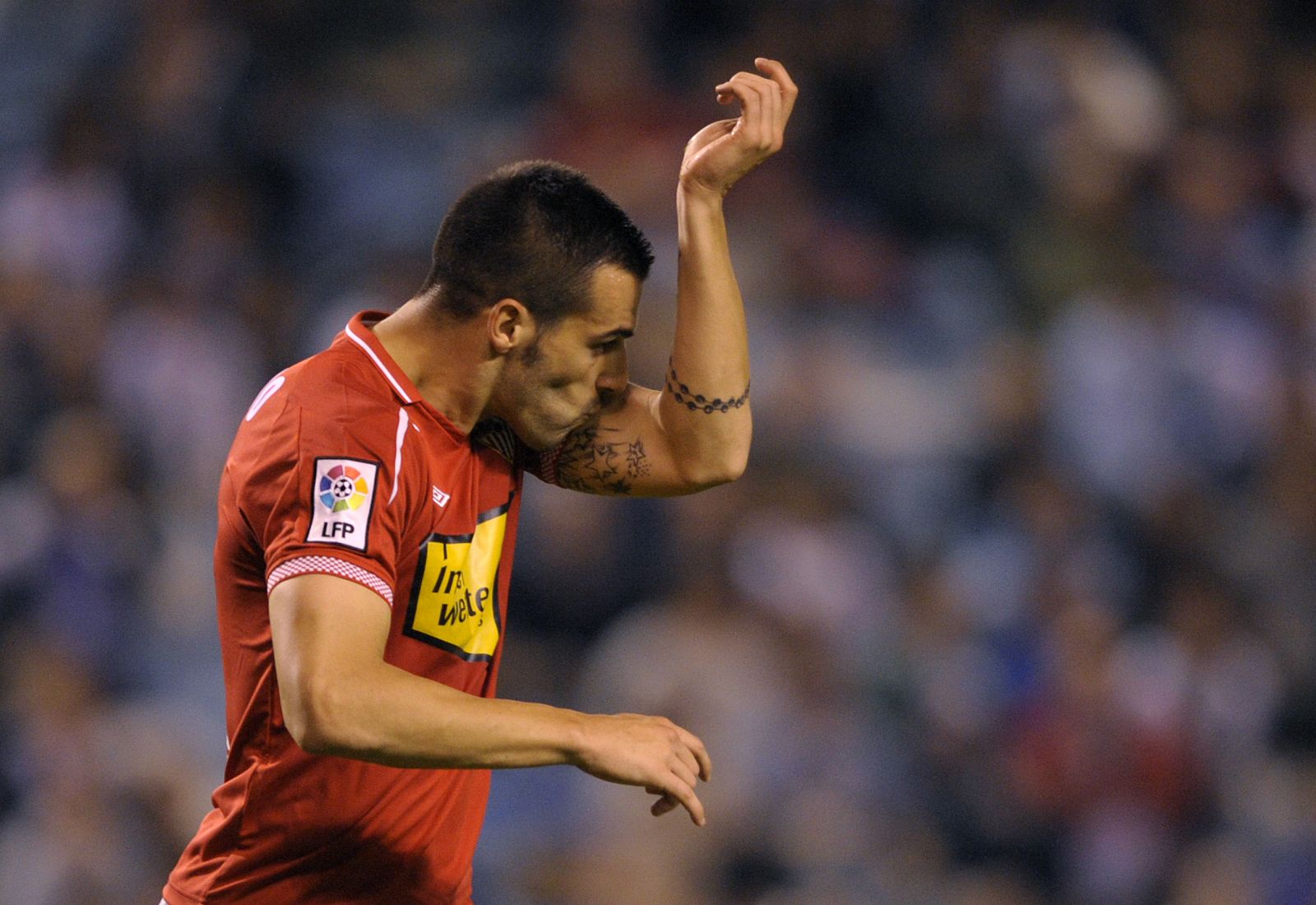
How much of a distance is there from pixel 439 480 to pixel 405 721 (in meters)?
0.61

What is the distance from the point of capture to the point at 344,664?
2.47 meters

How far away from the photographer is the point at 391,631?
2.92 metres

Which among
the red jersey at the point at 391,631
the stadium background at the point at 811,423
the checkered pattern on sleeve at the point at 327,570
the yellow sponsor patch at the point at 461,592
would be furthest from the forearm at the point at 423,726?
the stadium background at the point at 811,423

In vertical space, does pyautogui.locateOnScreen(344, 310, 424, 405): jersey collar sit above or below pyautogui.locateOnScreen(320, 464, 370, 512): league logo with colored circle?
above

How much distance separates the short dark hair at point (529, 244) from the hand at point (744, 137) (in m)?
0.21

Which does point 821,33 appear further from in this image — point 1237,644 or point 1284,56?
point 1237,644

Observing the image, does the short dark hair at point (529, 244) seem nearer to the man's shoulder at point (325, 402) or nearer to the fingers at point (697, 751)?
the man's shoulder at point (325, 402)

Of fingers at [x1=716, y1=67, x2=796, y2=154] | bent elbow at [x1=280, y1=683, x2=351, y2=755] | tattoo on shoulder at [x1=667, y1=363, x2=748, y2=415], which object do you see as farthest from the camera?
tattoo on shoulder at [x1=667, y1=363, x2=748, y2=415]

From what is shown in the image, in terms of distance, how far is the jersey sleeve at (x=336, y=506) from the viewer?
2.57 meters

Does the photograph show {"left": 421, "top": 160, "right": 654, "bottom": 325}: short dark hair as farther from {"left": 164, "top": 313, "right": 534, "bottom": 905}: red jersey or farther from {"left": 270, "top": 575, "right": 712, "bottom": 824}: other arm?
{"left": 270, "top": 575, "right": 712, "bottom": 824}: other arm

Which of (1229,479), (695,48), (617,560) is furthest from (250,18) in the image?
(1229,479)

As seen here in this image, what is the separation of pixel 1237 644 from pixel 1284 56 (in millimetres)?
3550

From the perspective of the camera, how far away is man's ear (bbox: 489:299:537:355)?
293cm

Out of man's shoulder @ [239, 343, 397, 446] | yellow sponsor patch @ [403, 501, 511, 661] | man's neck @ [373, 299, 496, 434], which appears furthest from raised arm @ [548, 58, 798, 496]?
man's shoulder @ [239, 343, 397, 446]
